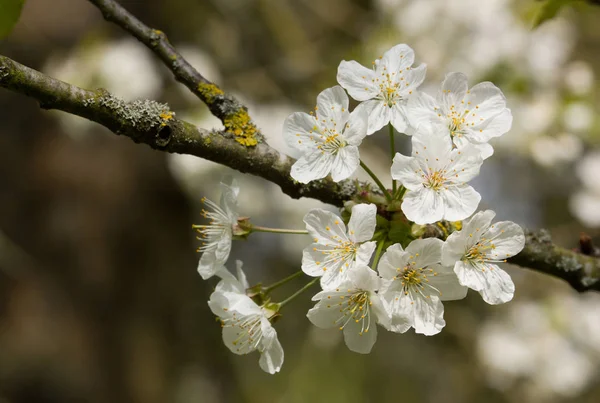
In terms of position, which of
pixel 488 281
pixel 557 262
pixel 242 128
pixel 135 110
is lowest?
pixel 557 262

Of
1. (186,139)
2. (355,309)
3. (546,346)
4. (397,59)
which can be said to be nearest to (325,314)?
(355,309)


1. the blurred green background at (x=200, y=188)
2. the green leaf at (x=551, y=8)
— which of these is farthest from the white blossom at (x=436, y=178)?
the blurred green background at (x=200, y=188)

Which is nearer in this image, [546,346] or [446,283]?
[446,283]

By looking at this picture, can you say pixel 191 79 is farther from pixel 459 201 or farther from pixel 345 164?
pixel 459 201

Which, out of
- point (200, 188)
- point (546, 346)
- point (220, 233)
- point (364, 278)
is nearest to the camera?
point (364, 278)

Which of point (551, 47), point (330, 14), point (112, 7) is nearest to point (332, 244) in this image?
point (112, 7)

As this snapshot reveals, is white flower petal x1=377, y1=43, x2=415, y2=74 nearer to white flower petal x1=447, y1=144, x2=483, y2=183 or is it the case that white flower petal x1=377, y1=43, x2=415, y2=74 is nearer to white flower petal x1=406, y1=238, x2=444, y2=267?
white flower petal x1=447, y1=144, x2=483, y2=183

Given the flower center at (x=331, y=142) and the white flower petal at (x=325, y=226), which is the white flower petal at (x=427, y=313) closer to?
the white flower petal at (x=325, y=226)
